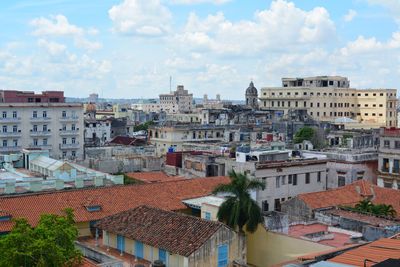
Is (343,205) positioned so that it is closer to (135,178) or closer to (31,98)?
(135,178)

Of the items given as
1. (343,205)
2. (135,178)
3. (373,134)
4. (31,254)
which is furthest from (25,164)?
(373,134)

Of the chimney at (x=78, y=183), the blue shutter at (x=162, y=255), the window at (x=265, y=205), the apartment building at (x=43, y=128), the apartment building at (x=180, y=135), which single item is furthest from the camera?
the apartment building at (x=180, y=135)

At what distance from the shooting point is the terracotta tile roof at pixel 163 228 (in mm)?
28181

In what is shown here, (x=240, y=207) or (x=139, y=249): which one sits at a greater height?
(x=240, y=207)

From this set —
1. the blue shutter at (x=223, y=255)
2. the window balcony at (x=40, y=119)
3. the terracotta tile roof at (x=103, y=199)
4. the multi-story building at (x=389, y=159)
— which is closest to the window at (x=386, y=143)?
the multi-story building at (x=389, y=159)

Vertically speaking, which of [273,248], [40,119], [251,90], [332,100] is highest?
[251,90]

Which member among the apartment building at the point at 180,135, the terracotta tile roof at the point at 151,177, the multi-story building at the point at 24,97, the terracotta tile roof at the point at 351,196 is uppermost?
the multi-story building at the point at 24,97

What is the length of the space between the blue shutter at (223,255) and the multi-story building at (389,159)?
29.2 metres

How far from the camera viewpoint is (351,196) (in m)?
43.9

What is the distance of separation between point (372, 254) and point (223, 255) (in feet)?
32.2

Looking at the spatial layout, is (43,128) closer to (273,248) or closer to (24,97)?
(24,97)

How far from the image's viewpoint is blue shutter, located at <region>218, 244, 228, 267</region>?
1133 inches

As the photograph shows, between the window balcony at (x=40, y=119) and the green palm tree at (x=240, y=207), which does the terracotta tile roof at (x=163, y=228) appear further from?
the window balcony at (x=40, y=119)

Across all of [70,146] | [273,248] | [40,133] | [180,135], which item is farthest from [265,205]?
[40,133]
